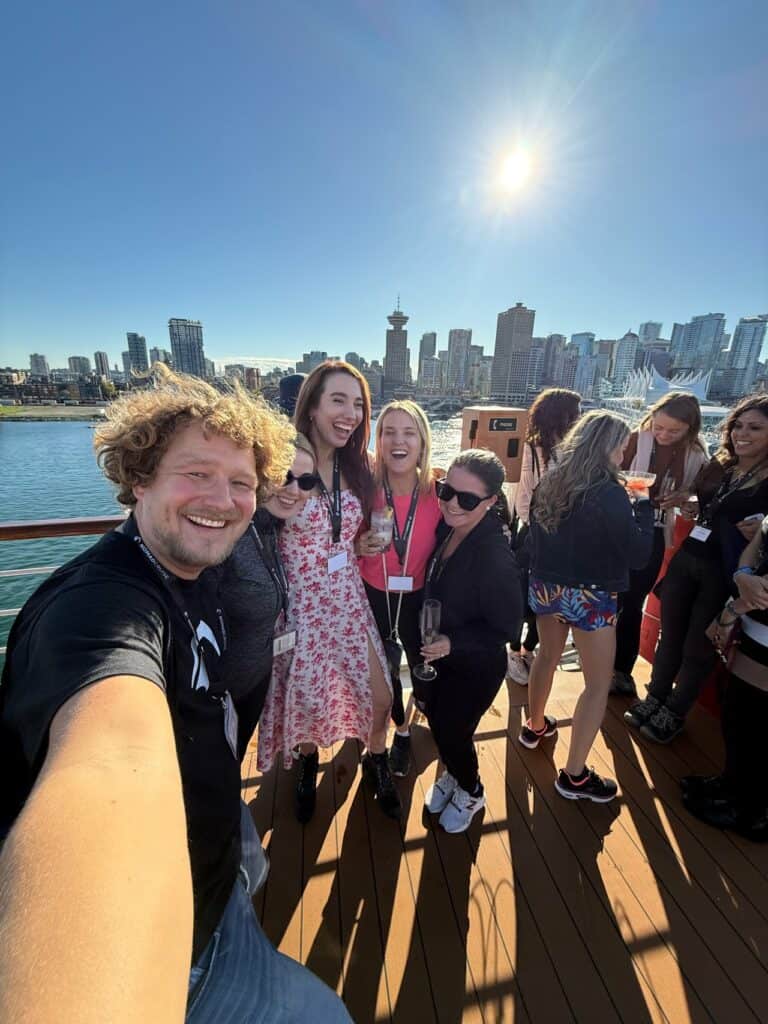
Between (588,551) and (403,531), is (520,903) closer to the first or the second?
(588,551)

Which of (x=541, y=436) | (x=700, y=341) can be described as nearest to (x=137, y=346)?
(x=541, y=436)

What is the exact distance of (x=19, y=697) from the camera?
1.99ft

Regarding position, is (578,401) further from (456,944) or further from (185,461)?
(456,944)

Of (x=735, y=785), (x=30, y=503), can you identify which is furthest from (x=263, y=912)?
(x=30, y=503)

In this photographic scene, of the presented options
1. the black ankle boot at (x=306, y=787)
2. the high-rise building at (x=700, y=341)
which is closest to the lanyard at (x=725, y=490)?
the black ankle boot at (x=306, y=787)

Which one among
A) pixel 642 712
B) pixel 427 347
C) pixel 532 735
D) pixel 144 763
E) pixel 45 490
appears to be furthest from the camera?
pixel 427 347

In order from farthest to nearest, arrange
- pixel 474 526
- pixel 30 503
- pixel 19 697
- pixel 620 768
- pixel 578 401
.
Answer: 1. pixel 30 503
2. pixel 578 401
3. pixel 620 768
4. pixel 474 526
5. pixel 19 697

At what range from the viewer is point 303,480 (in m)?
1.45

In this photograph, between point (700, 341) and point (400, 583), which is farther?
point (700, 341)

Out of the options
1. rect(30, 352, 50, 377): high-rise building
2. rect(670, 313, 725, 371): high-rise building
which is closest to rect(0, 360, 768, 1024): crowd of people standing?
rect(670, 313, 725, 371): high-rise building

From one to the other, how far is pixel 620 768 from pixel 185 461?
2.50m

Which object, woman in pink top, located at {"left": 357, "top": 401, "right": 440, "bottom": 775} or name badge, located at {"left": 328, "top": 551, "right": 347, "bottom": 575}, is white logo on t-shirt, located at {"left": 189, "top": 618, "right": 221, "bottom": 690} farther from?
woman in pink top, located at {"left": 357, "top": 401, "right": 440, "bottom": 775}

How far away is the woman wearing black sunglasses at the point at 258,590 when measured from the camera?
3.99ft

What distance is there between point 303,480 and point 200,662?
744mm
